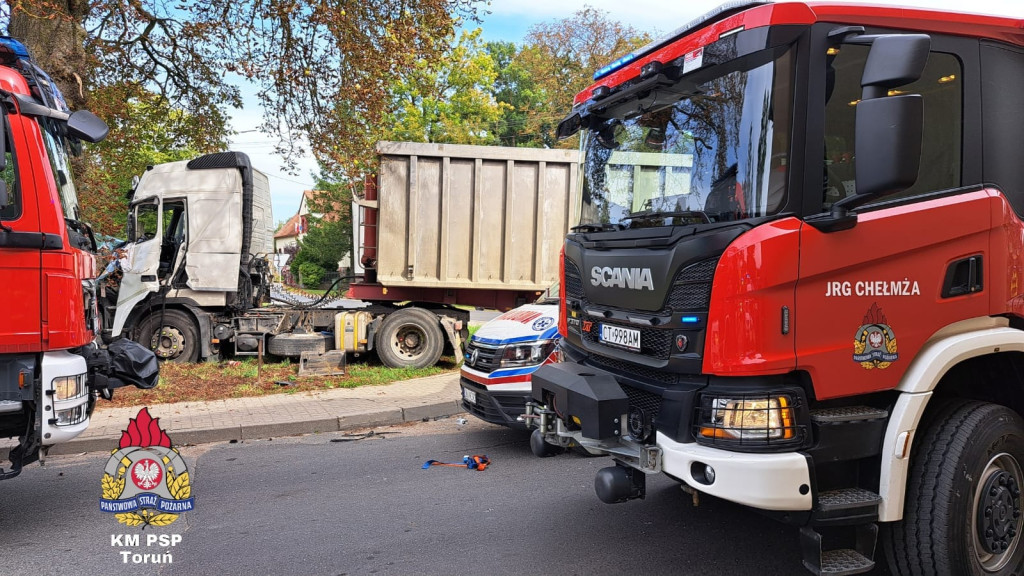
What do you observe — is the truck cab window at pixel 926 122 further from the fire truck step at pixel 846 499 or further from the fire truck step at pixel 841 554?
the fire truck step at pixel 841 554

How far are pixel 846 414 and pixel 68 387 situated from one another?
176 inches

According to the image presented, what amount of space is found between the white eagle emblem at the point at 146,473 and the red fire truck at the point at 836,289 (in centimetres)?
308

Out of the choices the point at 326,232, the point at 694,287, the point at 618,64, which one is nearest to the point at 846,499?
the point at 694,287

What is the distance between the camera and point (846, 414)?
2.92 metres

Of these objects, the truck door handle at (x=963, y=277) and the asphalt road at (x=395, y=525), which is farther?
the asphalt road at (x=395, y=525)

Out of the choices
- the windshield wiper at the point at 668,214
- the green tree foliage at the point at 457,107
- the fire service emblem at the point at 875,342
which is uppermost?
the green tree foliage at the point at 457,107

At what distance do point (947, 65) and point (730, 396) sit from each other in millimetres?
2021

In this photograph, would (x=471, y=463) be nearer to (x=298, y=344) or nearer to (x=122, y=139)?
(x=298, y=344)

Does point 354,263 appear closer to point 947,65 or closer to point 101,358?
point 101,358

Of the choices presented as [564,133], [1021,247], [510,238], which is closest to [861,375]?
[1021,247]

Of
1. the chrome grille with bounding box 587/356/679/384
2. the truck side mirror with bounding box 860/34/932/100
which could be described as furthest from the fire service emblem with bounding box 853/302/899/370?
the truck side mirror with bounding box 860/34/932/100

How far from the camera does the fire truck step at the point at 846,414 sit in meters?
2.86

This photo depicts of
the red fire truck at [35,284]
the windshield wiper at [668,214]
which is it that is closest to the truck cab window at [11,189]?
the red fire truck at [35,284]

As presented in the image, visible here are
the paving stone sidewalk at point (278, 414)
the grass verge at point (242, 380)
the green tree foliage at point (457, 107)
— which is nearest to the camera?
the paving stone sidewalk at point (278, 414)
